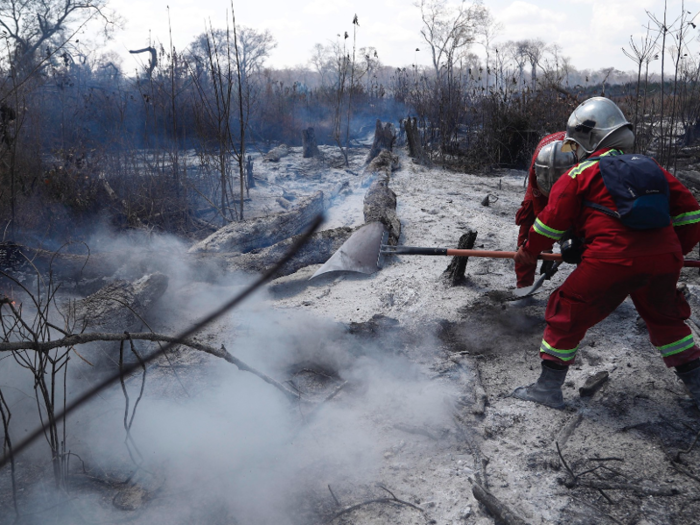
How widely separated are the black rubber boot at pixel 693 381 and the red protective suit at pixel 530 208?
4.48 ft

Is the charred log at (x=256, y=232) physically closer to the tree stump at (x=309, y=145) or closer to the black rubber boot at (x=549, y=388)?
the black rubber boot at (x=549, y=388)

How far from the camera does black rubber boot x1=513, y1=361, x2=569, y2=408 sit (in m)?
2.47

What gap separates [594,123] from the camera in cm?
265

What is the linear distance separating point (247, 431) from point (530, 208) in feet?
9.01

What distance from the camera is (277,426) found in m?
2.46

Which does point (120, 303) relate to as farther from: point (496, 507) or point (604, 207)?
point (604, 207)

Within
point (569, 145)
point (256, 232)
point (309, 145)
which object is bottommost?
point (256, 232)

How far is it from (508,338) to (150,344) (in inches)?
98.1

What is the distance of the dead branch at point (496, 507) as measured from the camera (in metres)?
1.77

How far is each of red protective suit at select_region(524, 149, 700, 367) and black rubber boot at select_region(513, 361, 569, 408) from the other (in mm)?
95

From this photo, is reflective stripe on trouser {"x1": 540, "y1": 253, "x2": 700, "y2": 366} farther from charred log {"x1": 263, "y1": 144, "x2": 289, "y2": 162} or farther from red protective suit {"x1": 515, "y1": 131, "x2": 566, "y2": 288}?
charred log {"x1": 263, "y1": 144, "x2": 289, "y2": 162}

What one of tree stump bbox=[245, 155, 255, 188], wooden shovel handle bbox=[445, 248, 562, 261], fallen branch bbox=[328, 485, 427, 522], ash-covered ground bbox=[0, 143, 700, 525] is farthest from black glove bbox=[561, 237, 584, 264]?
tree stump bbox=[245, 155, 255, 188]

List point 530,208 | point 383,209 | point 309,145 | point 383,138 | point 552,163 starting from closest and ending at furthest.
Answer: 1. point 552,163
2. point 530,208
3. point 383,209
4. point 383,138
5. point 309,145

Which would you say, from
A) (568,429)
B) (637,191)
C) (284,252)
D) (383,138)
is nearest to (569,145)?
(637,191)
